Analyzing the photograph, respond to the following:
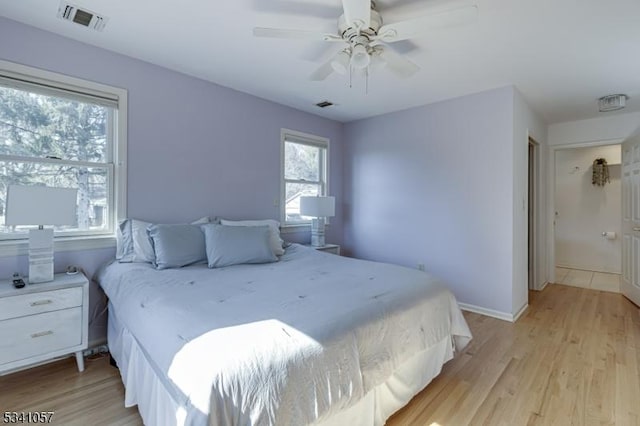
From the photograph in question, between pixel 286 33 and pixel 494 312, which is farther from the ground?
pixel 286 33

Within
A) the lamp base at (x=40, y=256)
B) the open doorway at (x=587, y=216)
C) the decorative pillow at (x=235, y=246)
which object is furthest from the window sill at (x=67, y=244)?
the open doorway at (x=587, y=216)

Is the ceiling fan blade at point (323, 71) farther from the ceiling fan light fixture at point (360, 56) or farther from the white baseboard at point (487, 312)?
the white baseboard at point (487, 312)

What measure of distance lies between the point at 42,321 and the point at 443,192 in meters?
3.83

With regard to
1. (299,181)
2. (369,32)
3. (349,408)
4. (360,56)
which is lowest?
(349,408)

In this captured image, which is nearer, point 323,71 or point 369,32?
point 369,32

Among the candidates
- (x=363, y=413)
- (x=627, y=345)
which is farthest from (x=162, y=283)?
(x=627, y=345)

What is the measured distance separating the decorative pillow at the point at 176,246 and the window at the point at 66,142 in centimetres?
46

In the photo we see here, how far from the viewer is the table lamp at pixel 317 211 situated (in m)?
3.85

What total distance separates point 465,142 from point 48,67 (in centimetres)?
390

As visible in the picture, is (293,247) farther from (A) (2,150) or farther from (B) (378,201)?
(A) (2,150)

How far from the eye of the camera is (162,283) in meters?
1.99

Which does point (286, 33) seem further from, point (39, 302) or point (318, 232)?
point (318, 232)

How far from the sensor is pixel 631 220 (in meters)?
3.86

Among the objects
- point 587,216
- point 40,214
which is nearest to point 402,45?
point 40,214
